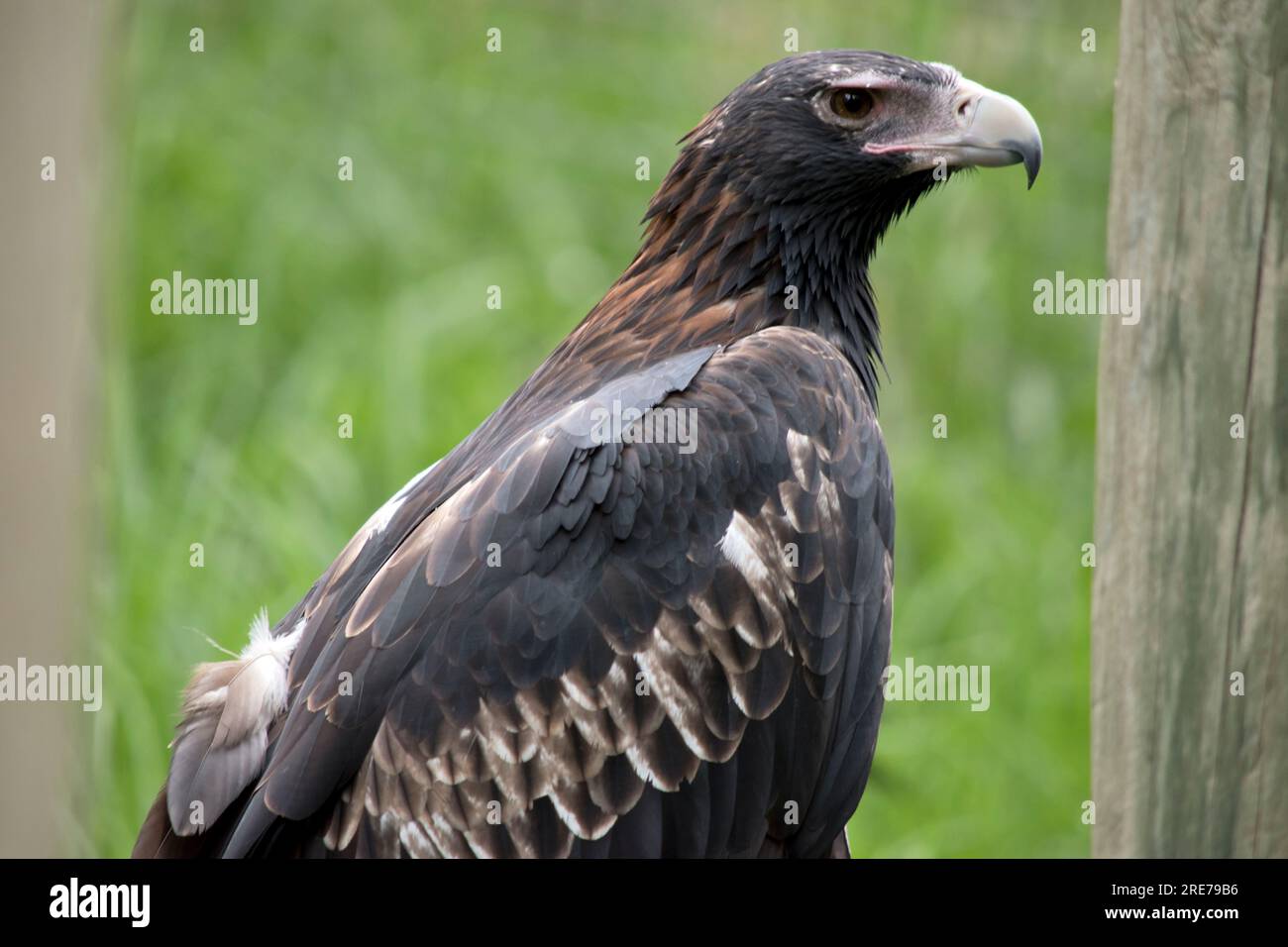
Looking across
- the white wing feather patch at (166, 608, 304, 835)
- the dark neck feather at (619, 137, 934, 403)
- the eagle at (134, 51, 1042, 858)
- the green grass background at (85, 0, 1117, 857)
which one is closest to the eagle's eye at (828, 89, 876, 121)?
the dark neck feather at (619, 137, 934, 403)

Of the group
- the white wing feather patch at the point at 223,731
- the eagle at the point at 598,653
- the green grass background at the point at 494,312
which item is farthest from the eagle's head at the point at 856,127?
the green grass background at the point at 494,312

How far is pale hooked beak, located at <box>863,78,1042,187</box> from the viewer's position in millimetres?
3689

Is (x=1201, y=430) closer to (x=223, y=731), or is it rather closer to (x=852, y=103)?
(x=852, y=103)

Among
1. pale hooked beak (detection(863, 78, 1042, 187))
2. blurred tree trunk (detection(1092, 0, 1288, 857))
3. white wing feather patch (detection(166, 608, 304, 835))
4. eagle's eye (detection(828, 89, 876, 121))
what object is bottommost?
white wing feather patch (detection(166, 608, 304, 835))

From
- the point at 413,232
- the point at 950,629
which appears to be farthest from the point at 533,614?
the point at 413,232

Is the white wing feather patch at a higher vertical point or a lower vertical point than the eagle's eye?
lower

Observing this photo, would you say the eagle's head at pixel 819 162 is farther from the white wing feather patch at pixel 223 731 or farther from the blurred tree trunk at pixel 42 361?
the blurred tree trunk at pixel 42 361

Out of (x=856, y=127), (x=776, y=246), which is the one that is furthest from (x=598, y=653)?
(x=856, y=127)

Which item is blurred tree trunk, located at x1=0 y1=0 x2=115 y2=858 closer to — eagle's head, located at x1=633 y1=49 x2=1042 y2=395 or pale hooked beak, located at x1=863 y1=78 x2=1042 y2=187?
eagle's head, located at x1=633 y1=49 x2=1042 y2=395

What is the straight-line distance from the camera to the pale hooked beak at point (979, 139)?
3689mm

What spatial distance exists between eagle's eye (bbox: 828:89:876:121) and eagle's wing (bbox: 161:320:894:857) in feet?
2.51

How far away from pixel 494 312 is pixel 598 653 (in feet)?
15.2

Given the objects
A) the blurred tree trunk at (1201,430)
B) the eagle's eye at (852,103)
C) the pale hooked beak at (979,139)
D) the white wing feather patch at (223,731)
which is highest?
the eagle's eye at (852,103)

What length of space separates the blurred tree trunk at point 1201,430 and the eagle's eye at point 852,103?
0.85 metres
